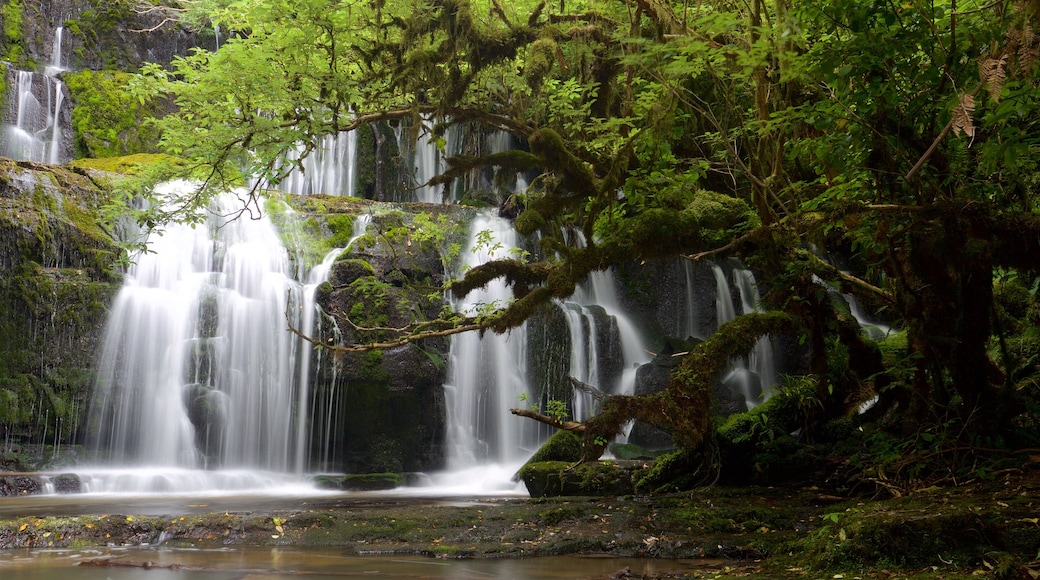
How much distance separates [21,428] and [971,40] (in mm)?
14327

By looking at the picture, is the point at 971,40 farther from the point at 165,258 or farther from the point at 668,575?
the point at 165,258

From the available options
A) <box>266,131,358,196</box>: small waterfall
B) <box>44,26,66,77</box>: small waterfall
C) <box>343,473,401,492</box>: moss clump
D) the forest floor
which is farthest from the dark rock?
<box>44,26,66,77</box>: small waterfall

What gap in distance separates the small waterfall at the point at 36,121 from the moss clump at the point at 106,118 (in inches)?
14.7

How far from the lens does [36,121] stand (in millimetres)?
20797

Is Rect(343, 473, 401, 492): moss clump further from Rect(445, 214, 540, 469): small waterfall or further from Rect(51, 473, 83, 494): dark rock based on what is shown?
Rect(51, 473, 83, 494): dark rock

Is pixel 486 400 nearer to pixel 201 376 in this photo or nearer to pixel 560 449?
pixel 560 449

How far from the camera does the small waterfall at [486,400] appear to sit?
1468cm

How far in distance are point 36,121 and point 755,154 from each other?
20135 mm

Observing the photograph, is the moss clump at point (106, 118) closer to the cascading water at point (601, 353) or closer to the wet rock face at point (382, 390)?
the wet rock face at point (382, 390)

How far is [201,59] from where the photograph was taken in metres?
9.21

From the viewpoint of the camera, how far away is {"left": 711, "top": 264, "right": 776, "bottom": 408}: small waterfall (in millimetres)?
14266

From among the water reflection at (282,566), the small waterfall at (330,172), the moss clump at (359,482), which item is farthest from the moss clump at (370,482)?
the small waterfall at (330,172)

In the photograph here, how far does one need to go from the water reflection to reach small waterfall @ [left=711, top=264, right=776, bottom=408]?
7915 millimetres

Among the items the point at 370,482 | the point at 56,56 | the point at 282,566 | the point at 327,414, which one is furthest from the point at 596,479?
the point at 56,56
